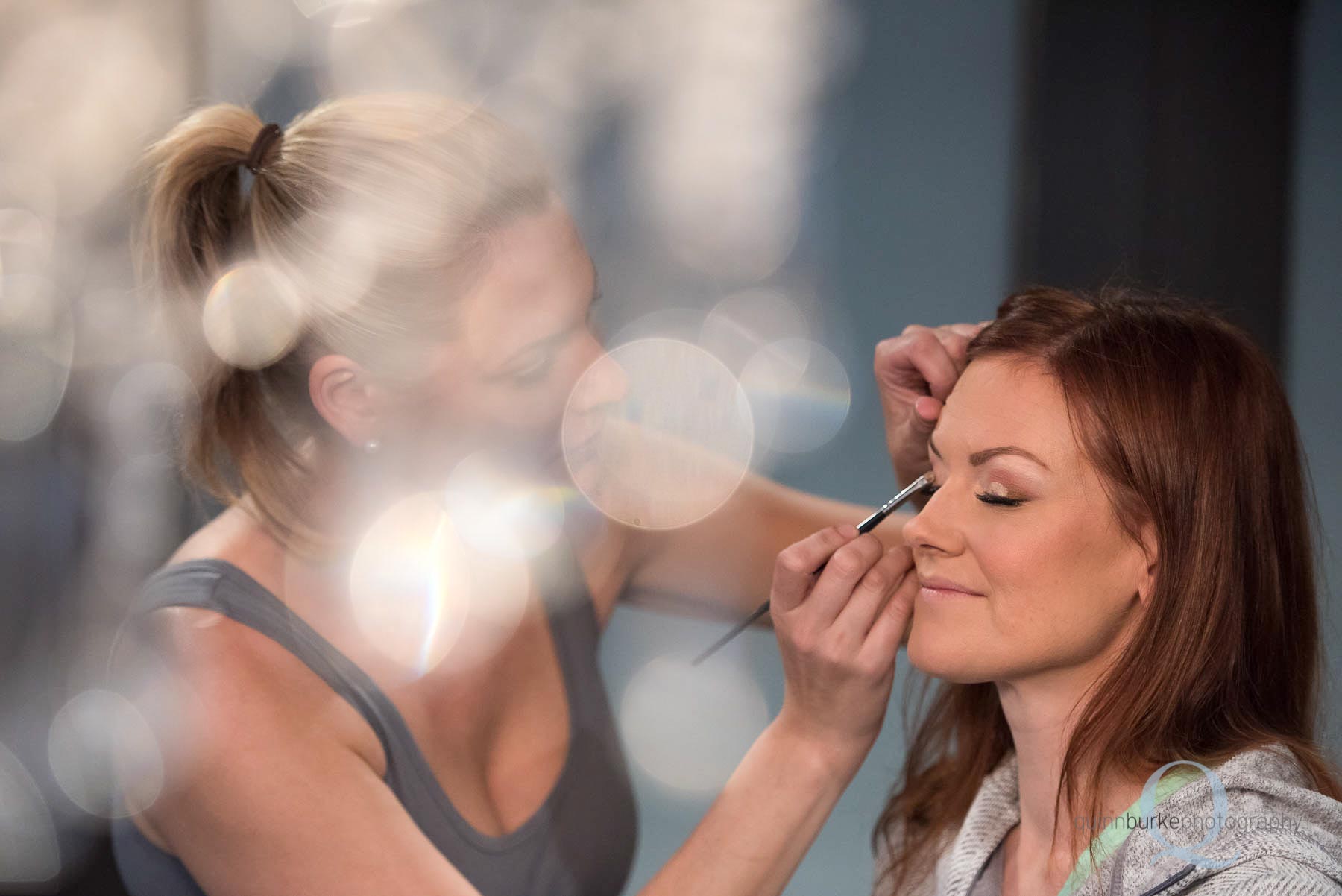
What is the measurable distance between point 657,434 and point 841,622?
0.52 m

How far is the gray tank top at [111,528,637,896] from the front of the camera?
1074 millimetres

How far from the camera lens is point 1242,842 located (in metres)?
0.84

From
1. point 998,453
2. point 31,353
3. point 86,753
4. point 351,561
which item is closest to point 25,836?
point 86,753

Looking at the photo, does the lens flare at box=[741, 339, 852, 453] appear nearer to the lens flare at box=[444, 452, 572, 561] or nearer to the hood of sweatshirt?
the lens flare at box=[444, 452, 572, 561]

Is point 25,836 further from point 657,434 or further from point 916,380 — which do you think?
point 916,380

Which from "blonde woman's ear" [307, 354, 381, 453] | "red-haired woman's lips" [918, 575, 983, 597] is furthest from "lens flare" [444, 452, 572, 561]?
"red-haired woman's lips" [918, 575, 983, 597]

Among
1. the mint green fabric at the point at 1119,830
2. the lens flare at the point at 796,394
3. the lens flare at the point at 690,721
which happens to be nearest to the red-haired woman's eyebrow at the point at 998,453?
the mint green fabric at the point at 1119,830

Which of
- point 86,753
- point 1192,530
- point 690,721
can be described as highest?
point 1192,530

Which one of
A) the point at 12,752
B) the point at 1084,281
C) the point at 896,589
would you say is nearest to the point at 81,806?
the point at 12,752

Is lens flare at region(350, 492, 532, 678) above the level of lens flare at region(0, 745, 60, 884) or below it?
above

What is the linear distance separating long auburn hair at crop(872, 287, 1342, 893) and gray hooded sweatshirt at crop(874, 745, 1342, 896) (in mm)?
37

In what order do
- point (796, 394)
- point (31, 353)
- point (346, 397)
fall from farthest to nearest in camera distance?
point (796, 394) < point (31, 353) < point (346, 397)

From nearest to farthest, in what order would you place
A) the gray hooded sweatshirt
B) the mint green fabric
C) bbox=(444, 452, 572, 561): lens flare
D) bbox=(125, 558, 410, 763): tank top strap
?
the gray hooded sweatshirt → the mint green fabric → bbox=(125, 558, 410, 763): tank top strap → bbox=(444, 452, 572, 561): lens flare

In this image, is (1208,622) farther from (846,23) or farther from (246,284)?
(846,23)
